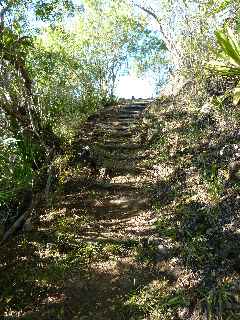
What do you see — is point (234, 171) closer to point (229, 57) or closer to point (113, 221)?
point (113, 221)

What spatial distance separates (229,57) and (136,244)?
390 cm

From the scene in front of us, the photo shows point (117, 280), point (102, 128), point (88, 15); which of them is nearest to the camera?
point (117, 280)

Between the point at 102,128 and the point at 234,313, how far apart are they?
8562 millimetres

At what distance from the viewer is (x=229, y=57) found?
328 inches

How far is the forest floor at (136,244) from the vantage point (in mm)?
5395

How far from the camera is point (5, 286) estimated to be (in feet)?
20.1

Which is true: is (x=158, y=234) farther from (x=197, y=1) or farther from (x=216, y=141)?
(x=197, y=1)

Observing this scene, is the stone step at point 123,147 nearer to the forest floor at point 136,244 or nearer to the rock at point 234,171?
the forest floor at point 136,244

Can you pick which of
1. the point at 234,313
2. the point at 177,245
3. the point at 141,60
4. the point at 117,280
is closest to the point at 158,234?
the point at 177,245

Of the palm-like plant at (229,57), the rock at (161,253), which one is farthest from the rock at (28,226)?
the palm-like plant at (229,57)

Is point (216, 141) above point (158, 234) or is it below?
above

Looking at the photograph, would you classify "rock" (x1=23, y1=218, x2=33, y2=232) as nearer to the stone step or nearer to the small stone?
the small stone

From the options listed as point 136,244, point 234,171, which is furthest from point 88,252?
point 234,171

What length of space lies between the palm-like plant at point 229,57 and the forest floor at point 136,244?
114cm
